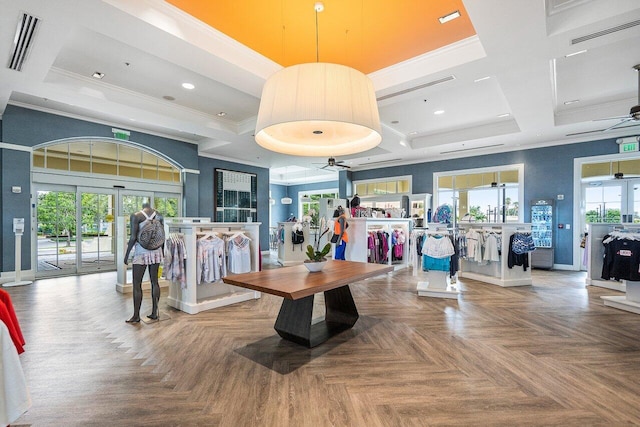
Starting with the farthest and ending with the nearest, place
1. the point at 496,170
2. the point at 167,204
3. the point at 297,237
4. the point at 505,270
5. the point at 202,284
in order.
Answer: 1. the point at 496,170
2. the point at 297,237
3. the point at 167,204
4. the point at 505,270
5. the point at 202,284

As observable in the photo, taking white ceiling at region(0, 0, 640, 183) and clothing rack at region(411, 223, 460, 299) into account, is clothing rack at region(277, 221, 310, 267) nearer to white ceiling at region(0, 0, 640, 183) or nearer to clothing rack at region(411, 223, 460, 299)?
white ceiling at region(0, 0, 640, 183)

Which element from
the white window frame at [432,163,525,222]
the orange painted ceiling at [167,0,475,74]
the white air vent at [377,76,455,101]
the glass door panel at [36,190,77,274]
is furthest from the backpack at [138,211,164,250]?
the white window frame at [432,163,525,222]

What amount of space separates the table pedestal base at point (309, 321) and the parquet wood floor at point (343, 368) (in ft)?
0.38

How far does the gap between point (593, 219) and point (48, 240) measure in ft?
43.2

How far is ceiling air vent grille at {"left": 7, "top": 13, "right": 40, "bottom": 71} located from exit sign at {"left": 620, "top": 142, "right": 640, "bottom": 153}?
36.6ft

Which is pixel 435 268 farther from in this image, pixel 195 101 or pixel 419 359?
pixel 195 101

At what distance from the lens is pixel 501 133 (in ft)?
25.6

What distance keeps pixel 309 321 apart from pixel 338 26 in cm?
339

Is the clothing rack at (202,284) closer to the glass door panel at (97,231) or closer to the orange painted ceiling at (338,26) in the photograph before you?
the orange painted ceiling at (338,26)

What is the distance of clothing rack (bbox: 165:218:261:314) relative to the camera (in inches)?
173

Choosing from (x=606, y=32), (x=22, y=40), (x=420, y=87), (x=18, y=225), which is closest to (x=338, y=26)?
(x=420, y=87)

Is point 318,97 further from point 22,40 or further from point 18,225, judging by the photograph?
point 18,225

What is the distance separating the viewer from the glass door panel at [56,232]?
678cm

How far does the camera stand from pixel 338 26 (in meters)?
3.71
